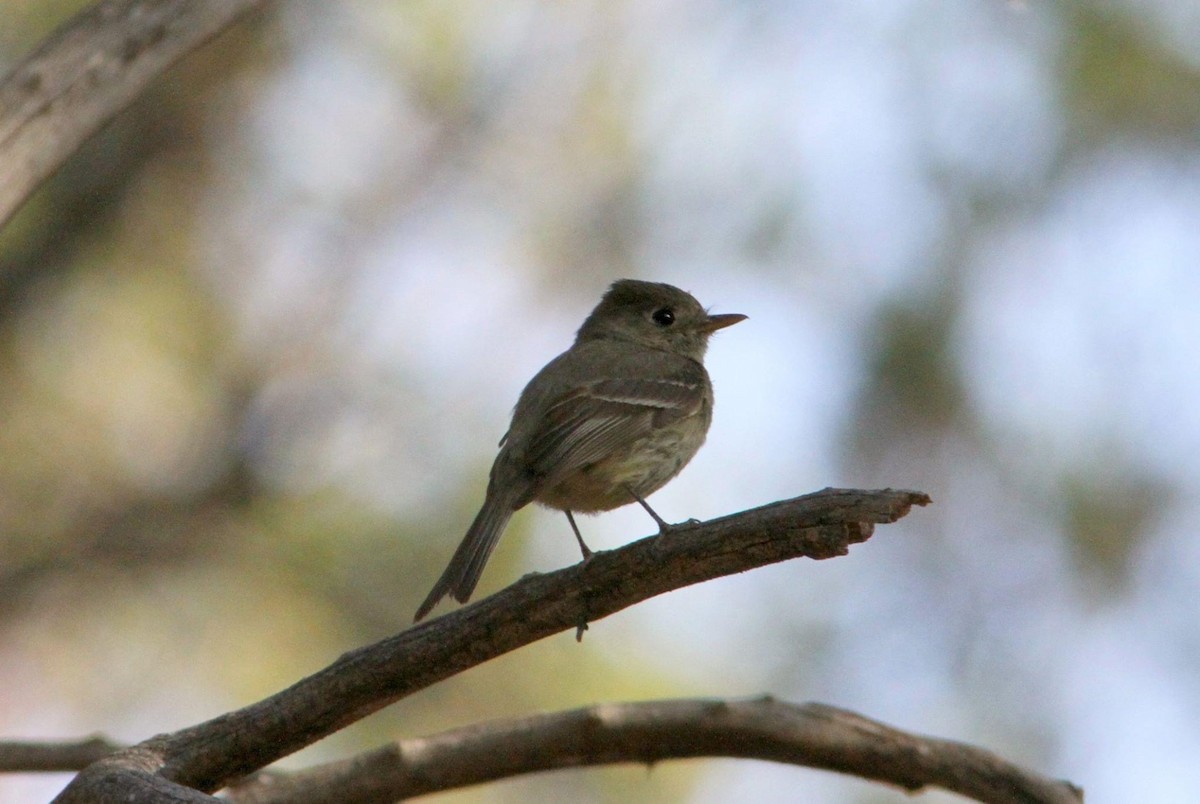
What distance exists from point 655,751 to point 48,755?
83.3 inches

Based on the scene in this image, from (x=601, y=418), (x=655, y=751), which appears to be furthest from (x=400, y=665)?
(x=601, y=418)

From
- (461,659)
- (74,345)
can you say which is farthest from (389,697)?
(74,345)


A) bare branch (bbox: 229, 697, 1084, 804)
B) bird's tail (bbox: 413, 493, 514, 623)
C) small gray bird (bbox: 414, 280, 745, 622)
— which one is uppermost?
small gray bird (bbox: 414, 280, 745, 622)

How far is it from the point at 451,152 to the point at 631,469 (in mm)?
3782

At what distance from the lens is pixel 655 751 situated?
5.06 metres

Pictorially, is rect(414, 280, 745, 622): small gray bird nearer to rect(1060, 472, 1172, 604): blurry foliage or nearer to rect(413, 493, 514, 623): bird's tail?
rect(413, 493, 514, 623): bird's tail

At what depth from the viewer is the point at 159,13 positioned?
5.14 metres

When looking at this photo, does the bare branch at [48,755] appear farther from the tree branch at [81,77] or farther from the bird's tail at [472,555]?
the tree branch at [81,77]

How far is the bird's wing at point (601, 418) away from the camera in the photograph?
5.51 m

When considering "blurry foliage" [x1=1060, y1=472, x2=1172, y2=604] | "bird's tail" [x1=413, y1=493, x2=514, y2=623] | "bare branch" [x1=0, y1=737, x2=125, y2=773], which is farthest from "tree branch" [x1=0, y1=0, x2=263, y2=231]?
"blurry foliage" [x1=1060, y1=472, x2=1172, y2=604]

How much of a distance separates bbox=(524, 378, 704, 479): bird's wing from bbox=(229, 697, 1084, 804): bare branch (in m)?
0.98

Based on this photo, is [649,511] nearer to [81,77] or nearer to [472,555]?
→ [472,555]

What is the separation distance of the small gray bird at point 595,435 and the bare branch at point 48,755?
4.34ft

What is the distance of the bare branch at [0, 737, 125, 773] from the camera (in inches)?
195
